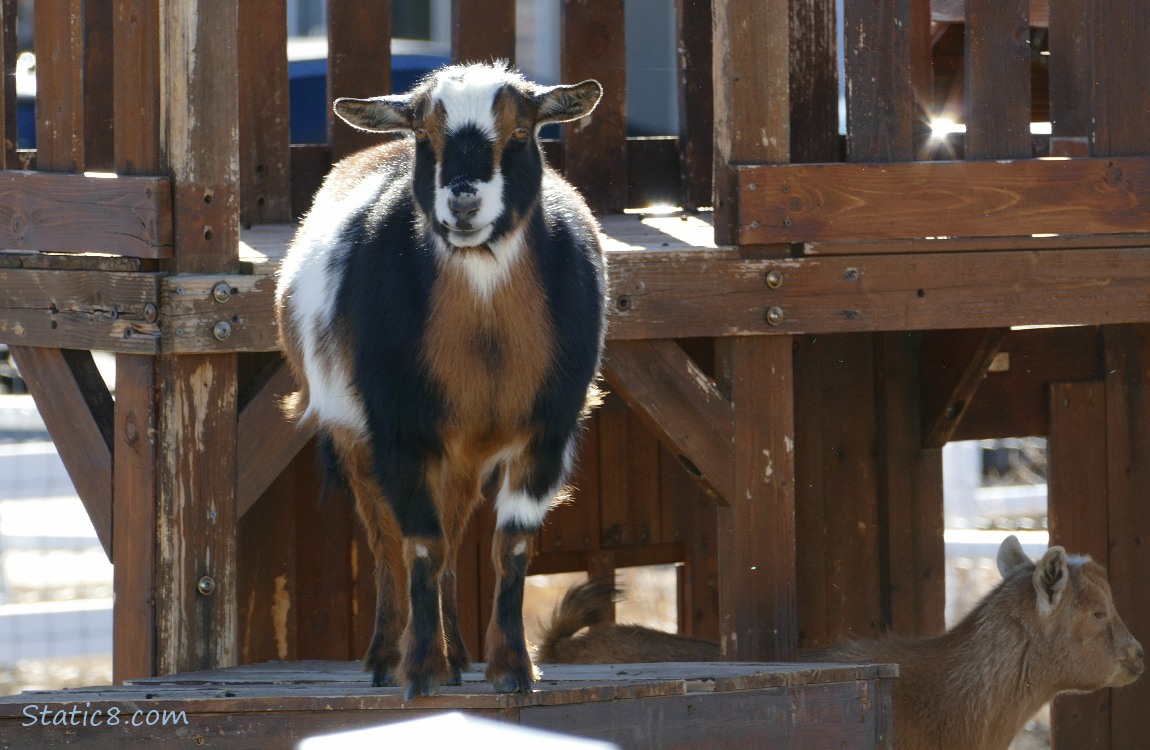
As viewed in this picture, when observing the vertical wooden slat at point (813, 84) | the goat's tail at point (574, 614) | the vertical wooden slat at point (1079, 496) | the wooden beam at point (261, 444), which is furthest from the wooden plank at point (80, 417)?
the vertical wooden slat at point (1079, 496)

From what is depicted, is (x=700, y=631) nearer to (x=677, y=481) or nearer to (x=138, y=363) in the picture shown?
(x=677, y=481)

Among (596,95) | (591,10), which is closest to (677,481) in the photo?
(591,10)

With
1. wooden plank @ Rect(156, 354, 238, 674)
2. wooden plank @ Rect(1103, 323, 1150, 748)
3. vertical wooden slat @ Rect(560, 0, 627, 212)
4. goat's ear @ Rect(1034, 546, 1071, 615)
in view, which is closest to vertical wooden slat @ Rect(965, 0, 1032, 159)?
goat's ear @ Rect(1034, 546, 1071, 615)

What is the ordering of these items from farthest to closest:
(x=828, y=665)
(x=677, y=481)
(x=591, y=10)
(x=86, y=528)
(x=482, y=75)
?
(x=86, y=528) → (x=677, y=481) → (x=591, y=10) → (x=828, y=665) → (x=482, y=75)

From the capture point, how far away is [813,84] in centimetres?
550

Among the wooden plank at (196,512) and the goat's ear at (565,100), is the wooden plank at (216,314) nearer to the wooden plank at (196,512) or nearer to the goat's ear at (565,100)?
the wooden plank at (196,512)

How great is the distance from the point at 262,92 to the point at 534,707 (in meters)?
3.05

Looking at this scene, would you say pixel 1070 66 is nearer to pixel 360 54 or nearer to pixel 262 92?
pixel 360 54

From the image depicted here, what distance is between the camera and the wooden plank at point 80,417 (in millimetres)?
5004

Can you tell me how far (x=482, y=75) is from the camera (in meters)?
3.89

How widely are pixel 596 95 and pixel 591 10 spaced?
2710mm

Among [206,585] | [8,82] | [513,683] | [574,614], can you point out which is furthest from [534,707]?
[8,82]

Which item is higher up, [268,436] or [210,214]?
[210,214]

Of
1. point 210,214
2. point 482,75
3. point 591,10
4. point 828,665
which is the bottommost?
point 828,665
